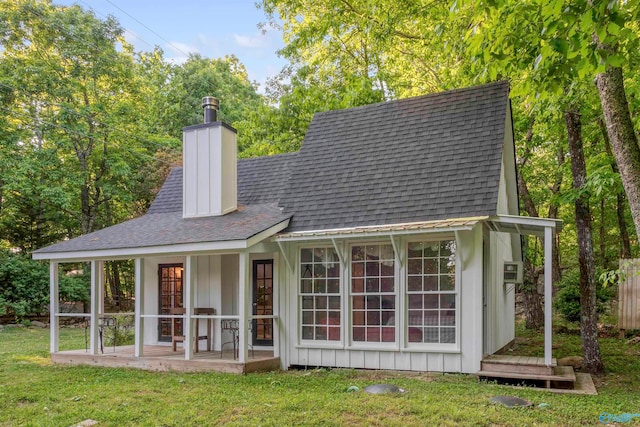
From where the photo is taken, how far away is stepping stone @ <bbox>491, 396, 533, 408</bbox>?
5.97m

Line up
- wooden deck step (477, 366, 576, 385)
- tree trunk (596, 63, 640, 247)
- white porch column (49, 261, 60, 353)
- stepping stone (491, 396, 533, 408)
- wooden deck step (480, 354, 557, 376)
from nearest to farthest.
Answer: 1. tree trunk (596, 63, 640, 247)
2. stepping stone (491, 396, 533, 408)
3. wooden deck step (477, 366, 576, 385)
4. wooden deck step (480, 354, 557, 376)
5. white porch column (49, 261, 60, 353)

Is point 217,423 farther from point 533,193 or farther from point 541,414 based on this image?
point 533,193

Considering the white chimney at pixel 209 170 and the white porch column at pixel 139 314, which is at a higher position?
the white chimney at pixel 209 170

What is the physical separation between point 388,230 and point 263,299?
3.45m

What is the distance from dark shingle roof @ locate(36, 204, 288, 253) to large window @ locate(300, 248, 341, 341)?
0.96 m

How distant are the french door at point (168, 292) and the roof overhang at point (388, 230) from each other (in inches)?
134

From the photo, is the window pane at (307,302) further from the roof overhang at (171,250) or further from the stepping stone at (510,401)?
the stepping stone at (510,401)

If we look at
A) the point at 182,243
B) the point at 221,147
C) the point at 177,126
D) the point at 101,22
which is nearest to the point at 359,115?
the point at 221,147

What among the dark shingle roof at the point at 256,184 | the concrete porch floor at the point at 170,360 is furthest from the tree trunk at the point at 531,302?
the concrete porch floor at the point at 170,360

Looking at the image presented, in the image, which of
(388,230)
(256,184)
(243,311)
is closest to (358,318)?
(388,230)

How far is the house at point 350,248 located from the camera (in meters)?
7.95

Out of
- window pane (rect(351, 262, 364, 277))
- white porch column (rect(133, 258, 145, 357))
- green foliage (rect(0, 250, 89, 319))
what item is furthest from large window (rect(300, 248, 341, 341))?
green foliage (rect(0, 250, 89, 319))

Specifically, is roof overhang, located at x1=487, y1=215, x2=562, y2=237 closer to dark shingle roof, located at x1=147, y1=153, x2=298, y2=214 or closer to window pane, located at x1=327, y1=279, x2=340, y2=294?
window pane, located at x1=327, y1=279, x2=340, y2=294

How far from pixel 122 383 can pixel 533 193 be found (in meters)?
15.5
